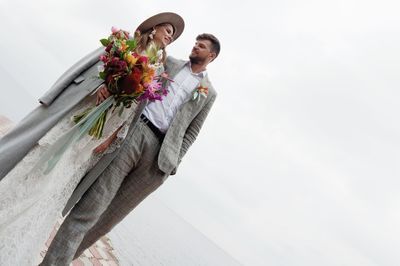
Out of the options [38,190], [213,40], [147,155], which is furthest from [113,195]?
[213,40]

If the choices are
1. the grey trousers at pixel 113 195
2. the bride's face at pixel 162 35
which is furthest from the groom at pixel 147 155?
the bride's face at pixel 162 35

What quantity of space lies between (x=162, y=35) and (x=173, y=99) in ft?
1.48

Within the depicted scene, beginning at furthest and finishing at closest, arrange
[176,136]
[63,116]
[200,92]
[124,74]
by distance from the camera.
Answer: [200,92], [176,136], [63,116], [124,74]

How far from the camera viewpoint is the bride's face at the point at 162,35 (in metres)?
2.96

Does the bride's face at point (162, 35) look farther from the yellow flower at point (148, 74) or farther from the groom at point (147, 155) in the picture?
the yellow flower at point (148, 74)

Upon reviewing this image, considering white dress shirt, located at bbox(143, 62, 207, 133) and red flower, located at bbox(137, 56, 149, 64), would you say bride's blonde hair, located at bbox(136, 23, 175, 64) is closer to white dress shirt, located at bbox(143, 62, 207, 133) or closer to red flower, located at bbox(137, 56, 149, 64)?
white dress shirt, located at bbox(143, 62, 207, 133)

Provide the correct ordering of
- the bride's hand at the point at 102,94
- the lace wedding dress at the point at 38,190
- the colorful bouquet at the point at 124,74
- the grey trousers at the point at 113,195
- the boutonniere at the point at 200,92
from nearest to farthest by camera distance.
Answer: the lace wedding dress at the point at 38,190
the colorful bouquet at the point at 124,74
the bride's hand at the point at 102,94
the grey trousers at the point at 113,195
the boutonniere at the point at 200,92

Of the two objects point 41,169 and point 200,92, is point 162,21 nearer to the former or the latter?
point 200,92

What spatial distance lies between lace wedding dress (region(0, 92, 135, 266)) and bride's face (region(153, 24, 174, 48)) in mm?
Result: 496

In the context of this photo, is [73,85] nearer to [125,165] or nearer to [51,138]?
[51,138]

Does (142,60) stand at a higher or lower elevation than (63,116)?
higher

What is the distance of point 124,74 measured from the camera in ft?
8.09

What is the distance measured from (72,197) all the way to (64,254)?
13.9 inches

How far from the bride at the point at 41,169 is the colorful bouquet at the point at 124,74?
8 cm
